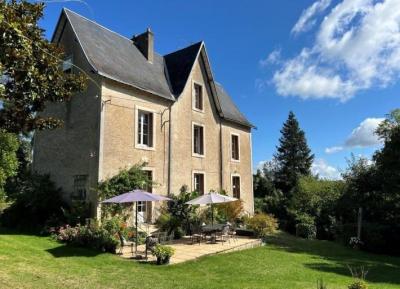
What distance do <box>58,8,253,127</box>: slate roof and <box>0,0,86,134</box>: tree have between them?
708 cm

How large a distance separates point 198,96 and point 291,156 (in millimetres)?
31181

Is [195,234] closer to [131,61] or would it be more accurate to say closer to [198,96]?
[198,96]

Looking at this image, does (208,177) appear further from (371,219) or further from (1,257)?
(1,257)

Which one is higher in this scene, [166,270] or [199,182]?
[199,182]

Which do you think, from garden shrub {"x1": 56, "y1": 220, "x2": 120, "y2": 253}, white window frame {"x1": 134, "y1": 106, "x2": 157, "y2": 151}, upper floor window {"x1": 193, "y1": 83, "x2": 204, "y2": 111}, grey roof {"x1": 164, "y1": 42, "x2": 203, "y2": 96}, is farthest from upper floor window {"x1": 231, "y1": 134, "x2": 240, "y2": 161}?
garden shrub {"x1": 56, "y1": 220, "x2": 120, "y2": 253}

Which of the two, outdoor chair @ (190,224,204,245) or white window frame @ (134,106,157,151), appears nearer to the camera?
outdoor chair @ (190,224,204,245)

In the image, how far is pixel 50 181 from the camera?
17297 millimetres

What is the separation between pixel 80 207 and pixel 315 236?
51.5 feet

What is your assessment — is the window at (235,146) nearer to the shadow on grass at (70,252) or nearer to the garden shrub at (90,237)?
the garden shrub at (90,237)

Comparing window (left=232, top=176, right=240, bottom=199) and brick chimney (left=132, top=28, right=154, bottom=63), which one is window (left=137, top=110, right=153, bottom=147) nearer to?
brick chimney (left=132, top=28, right=154, bottom=63)

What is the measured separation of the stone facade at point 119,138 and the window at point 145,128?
9.9 inches

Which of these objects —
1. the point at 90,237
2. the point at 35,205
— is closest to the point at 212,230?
the point at 90,237

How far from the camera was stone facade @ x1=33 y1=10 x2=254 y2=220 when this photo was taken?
635 inches

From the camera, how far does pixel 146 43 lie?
21609mm
